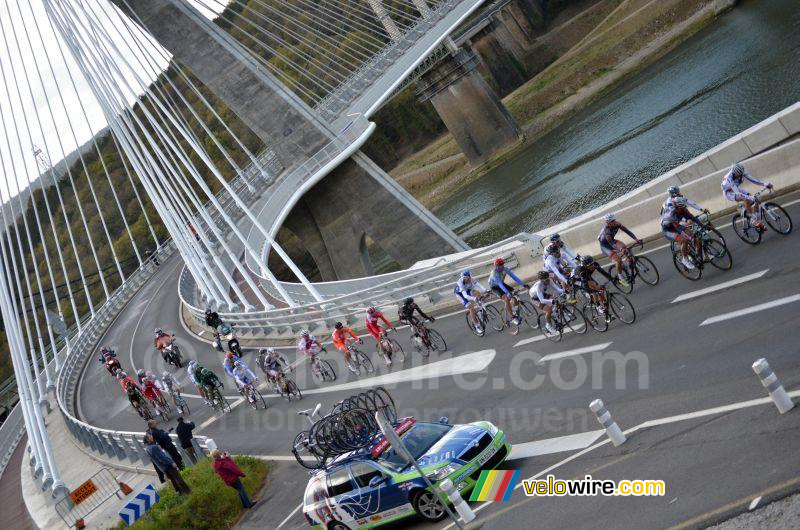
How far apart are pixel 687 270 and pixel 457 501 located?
7.41 m

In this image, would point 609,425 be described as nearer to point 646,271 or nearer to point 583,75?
point 646,271

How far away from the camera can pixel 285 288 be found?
3966cm

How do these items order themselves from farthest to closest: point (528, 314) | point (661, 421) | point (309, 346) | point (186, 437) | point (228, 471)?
point (309, 346) < point (186, 437) < point (528, 314) < point (228, 471) < point (661, 421)

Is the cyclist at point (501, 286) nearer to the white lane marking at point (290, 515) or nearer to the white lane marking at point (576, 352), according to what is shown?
the white lane marking at point (576, 352)

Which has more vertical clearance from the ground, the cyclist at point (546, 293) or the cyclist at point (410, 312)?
the cyclist at point (410, 312)

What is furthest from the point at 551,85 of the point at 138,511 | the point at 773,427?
the point at 773,427

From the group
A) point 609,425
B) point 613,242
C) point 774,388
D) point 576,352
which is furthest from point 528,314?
point 774,388

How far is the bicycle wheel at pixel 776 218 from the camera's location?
1725cm

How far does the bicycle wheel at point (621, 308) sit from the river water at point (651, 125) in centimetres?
2751

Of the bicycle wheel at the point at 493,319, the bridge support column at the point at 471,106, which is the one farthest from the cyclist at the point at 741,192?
the bridge support column at the point at 471,106

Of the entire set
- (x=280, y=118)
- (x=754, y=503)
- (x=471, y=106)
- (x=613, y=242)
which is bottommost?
(x=754, y=503)

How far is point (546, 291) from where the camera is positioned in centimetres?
1900

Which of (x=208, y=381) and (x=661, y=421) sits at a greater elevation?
(x=208, y=381)

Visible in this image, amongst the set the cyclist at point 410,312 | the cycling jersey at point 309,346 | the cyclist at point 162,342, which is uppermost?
the cyclist at point 162,342
